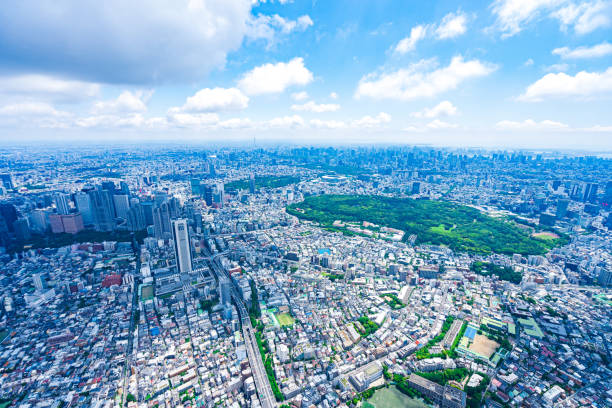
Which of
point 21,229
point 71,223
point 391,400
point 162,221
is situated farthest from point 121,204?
point 391,400

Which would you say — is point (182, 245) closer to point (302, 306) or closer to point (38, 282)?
point (38, 282)

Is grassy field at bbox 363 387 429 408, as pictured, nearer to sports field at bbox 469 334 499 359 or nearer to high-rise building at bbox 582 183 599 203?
sports field at bbox 469 334 499 359

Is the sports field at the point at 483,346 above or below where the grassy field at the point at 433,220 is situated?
below

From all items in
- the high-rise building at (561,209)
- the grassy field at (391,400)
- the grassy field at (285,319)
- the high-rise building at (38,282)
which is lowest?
the grassy field at (391,400)

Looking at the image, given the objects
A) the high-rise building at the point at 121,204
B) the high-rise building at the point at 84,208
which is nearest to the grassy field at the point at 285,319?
the high-rise building at the point at 121,204

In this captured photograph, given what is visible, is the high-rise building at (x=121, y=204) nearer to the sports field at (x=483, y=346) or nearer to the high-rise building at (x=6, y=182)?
the high-rise building at (x=6, y=182)

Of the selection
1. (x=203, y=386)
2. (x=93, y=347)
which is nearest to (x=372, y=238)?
(x=203, y=386)
